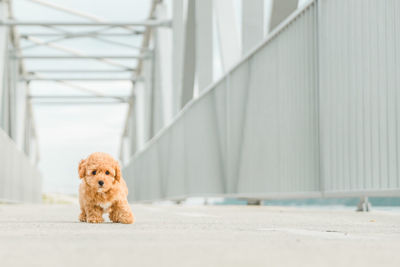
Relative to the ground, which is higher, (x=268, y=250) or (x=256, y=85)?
(x=256, y=85)

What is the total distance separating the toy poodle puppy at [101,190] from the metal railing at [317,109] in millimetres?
1846

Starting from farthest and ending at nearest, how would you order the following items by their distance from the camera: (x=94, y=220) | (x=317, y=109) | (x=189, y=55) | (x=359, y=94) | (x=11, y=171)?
(x=11, y=171)
(x=189, y=55)
(x=317, y=109)
(x=359, y=94)
(x=94, y=220)

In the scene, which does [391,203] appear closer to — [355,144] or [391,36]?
[355,144]

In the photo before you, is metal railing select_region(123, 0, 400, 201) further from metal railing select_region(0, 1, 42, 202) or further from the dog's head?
metal railing select_region(0, 1, 42, 202)

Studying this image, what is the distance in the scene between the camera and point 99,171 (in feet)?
11.7

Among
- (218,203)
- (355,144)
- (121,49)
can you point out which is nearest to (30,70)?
(121,49)

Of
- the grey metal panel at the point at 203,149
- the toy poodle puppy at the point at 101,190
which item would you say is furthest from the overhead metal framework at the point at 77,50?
the toy poodle puppy at the point at 101,190

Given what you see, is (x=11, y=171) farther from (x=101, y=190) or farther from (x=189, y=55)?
(x=101, y=190)

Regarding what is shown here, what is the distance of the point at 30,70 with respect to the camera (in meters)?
30.3

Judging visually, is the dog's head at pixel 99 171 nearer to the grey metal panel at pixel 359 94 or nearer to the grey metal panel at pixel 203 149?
the grey metal panel at pixel 359 94

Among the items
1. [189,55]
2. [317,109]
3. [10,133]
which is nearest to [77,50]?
[10,133]

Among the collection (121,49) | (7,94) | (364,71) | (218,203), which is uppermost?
(121,49)

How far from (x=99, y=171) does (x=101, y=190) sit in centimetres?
10

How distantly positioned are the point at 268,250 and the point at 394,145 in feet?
9.64
